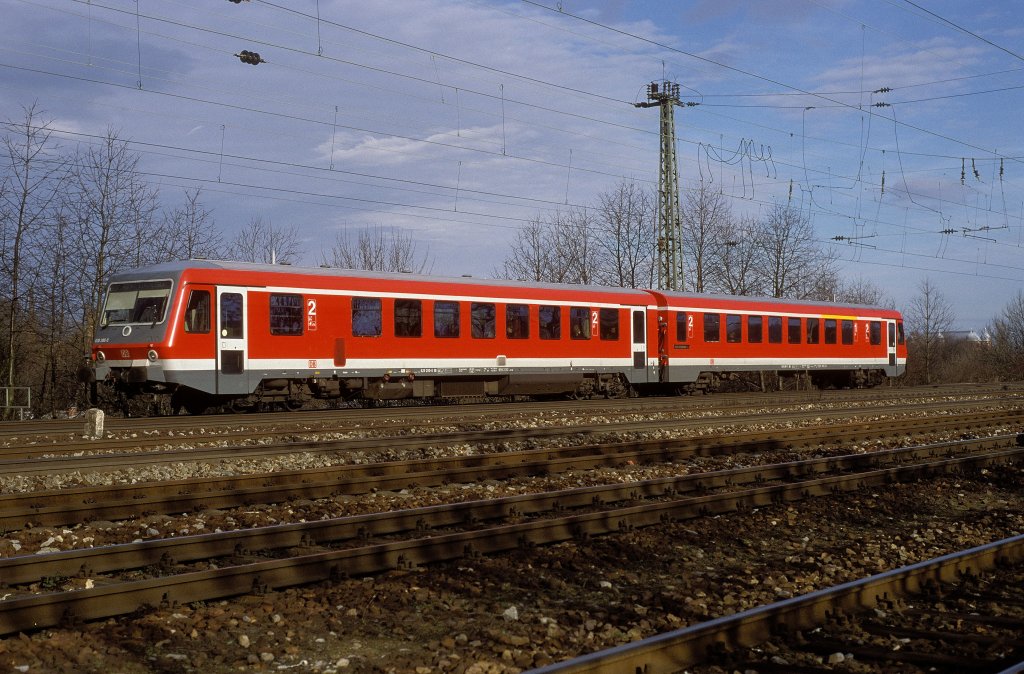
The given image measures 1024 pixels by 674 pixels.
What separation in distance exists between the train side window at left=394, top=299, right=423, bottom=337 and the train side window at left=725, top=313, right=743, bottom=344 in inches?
433

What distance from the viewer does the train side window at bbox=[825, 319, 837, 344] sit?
32188 mm

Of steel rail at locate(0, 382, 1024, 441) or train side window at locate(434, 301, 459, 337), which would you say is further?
train side window at locate(434, 301, 459, 337)

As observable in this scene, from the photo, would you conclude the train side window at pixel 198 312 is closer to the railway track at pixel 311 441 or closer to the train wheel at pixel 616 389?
the railway track at pixel 311 441

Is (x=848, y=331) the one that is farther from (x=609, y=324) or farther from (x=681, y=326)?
(x=609, y=324)

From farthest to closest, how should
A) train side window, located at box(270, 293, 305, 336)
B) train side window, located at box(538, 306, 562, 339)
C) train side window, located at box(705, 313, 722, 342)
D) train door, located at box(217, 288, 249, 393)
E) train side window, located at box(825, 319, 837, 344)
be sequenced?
train side window, located at box(825, 319, 837, 344)
train side window, located at box(705, 313, 722, 342)
train side window, located at box(538, 306, 562, 339)
train side window, located at box(270, 293, 305, 336)
train door, located at box(217, 288, 249, 393)

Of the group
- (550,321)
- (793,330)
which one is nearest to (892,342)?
(793,330)

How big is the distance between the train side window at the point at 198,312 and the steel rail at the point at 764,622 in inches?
573

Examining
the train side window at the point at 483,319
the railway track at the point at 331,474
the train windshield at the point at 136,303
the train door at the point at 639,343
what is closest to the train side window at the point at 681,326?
the train door at the point at 639,343

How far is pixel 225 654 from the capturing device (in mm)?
5191

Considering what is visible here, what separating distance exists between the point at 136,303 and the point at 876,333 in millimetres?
25961

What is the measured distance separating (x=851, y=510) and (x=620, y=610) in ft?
15.3

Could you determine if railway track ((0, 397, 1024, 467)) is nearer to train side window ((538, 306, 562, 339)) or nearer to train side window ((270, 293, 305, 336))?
train side window ((270, 293, 305, 336))

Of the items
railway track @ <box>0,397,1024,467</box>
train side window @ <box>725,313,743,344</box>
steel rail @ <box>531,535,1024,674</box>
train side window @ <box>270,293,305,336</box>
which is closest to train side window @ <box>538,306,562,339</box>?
railway track @ <box>0,397,1024,467</box>

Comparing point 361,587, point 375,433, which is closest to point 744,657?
point 361,587
